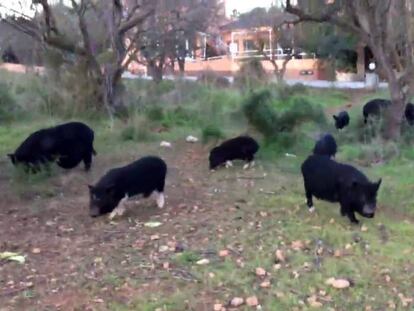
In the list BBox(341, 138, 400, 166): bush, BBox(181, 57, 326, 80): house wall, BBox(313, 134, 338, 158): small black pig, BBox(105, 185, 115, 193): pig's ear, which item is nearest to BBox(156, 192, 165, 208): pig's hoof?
BBox(105, 185, 115, 193): pig's ear

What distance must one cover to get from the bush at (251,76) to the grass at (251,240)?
13034mm

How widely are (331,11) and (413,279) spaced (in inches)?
378

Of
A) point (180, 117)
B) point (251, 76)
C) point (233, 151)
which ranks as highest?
point (251, 76)

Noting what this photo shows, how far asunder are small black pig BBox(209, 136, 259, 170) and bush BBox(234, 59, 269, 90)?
43.2 ft

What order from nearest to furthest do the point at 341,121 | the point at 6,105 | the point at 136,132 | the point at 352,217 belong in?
the point at 352,217 < the point at 136,132 < the point at 341,121 < the point at 6,105

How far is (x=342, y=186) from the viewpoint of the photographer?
8.30 meters

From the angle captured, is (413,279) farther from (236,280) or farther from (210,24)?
(210,24)

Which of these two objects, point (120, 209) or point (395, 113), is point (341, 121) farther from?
point (120, 209)

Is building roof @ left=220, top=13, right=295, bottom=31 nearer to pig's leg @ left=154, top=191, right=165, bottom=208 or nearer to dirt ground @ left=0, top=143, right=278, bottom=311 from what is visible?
dirt ground @ left=0, top=143, right=278, bottom=311

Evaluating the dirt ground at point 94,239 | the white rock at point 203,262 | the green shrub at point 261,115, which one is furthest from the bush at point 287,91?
the white rock at point 203,262

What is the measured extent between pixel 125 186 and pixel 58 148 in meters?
3.10

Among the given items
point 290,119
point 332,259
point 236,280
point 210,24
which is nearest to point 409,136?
point 290,119

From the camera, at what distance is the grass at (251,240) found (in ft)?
20.1

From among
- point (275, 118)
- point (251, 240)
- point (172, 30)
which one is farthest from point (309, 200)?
point (172, 30)
